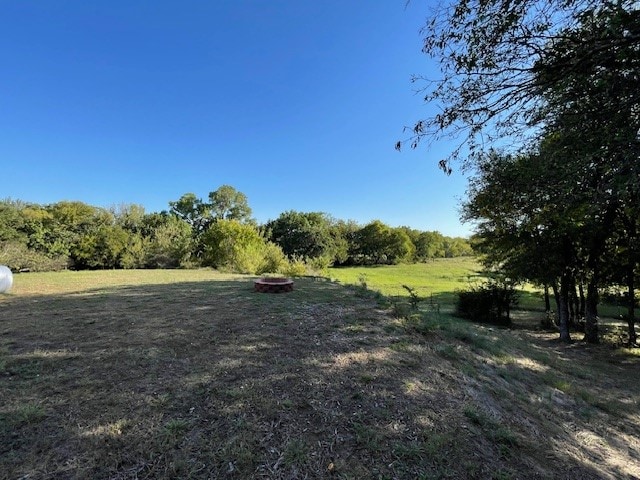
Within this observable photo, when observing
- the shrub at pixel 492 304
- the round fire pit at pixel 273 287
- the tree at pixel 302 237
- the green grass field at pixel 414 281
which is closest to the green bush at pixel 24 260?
the round fire pit at pixel 273 287

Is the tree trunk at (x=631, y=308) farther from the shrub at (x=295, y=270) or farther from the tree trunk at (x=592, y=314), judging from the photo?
the shrub at (x=295, y=270)

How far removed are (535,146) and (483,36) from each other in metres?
1.54

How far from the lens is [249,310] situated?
555 centimetres

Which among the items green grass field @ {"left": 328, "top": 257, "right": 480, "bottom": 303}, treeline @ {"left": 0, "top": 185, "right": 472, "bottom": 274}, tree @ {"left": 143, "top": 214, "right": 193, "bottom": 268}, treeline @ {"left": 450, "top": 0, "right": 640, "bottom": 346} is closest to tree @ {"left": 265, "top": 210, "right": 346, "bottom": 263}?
treeline @ {"left": 0, "top": 185, "right": 472, "bottom": 274}

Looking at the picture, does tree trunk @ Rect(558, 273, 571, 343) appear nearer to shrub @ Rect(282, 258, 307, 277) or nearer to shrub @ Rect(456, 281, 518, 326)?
shrub @ Rect(456, 281, 518, 326)

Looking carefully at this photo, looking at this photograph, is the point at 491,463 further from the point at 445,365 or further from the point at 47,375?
the point at 47,375

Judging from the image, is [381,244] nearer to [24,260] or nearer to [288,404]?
[24,260]

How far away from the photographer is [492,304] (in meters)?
11.0

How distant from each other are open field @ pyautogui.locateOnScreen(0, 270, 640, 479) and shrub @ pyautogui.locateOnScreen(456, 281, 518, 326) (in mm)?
5829

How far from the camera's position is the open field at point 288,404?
1.95 meters

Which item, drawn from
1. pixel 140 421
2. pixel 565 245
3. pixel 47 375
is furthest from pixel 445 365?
pixel 565 245

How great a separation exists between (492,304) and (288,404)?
1062cm

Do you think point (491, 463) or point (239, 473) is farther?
point (491, 463)

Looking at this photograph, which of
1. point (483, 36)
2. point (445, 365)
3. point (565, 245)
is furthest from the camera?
point (565, 245)
